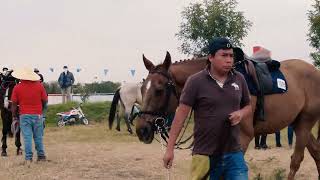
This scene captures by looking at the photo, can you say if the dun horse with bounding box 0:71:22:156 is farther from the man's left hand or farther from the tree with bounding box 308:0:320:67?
the tree with bounding box 308:0:320:67

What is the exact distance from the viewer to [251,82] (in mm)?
6836

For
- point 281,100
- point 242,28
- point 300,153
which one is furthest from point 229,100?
point 242,28

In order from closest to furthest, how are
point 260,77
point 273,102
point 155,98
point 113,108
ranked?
point 155,98 → point 260,77 → point 273,102 → point 113,108

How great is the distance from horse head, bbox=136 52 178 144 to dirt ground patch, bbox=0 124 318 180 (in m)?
3.21

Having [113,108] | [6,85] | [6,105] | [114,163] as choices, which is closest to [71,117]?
[113,108]

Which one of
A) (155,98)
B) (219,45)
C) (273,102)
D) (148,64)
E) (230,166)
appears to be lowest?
(230,166)

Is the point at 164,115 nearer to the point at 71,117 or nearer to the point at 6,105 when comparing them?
the point at 6,105

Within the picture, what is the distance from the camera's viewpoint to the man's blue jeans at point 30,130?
11.0m

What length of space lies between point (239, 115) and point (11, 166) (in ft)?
24.1

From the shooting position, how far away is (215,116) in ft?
14.5

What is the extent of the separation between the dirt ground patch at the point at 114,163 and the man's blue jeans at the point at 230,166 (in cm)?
435

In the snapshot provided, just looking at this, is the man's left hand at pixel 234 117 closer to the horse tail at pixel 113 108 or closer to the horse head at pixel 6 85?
the horse head at pixel 6 85

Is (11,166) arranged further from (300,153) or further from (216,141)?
(216,141)

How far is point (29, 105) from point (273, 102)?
19.2ft
